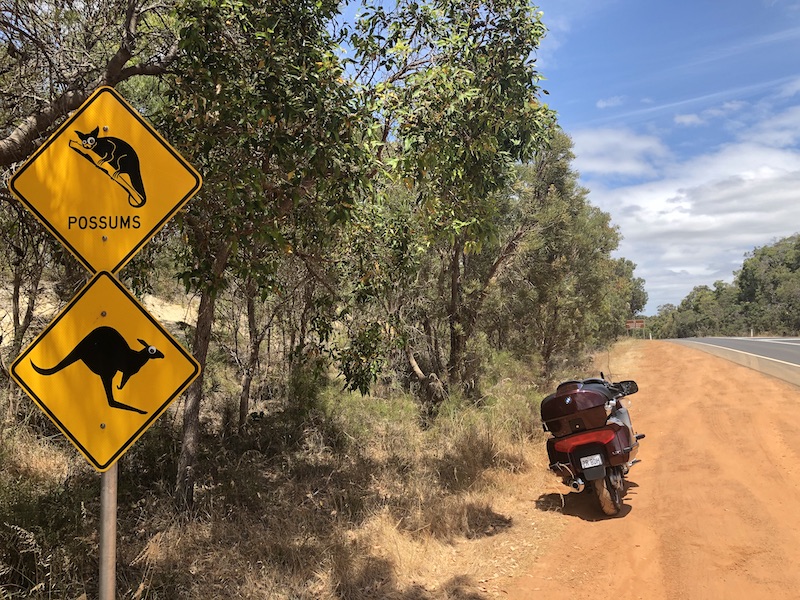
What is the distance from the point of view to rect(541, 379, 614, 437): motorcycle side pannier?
6.63 metres

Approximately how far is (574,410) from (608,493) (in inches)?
40.3

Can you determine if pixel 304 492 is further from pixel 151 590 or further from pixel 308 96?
pixel 308 96

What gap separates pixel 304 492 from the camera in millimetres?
7410

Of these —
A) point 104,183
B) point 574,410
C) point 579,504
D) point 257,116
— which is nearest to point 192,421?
point 257,116

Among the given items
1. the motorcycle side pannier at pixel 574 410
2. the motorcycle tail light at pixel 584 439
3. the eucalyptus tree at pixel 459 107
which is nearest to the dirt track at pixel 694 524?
the motorcycle tail light at pixel 584 439

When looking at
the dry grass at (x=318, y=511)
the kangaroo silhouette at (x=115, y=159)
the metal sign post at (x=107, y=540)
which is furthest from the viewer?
the dry grass at (x=318, y=511)

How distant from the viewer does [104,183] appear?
9.04ft

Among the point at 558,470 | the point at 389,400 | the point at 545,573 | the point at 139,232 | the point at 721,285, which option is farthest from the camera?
the point at 721,285

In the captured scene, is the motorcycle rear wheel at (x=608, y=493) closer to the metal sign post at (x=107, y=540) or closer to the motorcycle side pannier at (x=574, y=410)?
the motorcycle side pannier at (x=574, y=410)

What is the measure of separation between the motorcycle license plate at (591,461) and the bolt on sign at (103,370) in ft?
16.9

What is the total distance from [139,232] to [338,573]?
11.9 ft

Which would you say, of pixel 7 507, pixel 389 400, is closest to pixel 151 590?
pixel 7 507

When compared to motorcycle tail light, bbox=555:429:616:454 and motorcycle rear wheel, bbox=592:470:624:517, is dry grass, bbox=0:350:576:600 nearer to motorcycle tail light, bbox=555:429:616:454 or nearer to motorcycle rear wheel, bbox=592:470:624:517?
motorcycle rear wheel, bbox=592:470:624:517

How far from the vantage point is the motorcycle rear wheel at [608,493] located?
6.55 metres
